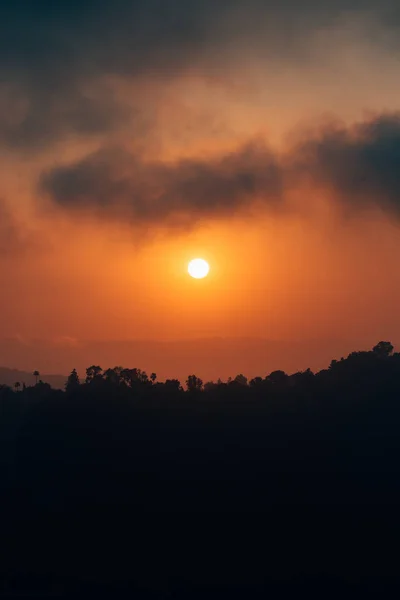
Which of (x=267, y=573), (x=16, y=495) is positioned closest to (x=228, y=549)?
(x=267, y=573)

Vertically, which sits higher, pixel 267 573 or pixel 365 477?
pixel 365 477

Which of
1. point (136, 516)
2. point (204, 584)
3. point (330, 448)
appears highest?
point (330, 448)

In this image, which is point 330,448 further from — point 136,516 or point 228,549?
point 136,516

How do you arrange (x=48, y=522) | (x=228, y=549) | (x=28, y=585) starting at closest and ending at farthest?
1. (x=28, y=585)
2. (x=228, y=549)
3. (x=48, y=522)

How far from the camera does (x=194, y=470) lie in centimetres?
19762

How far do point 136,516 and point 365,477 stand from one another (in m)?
61.0

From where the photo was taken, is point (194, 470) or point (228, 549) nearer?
point (228, 549)

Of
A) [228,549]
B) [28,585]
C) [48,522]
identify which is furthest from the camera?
[48,522]

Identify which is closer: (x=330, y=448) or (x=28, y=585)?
(x=28, y=585)

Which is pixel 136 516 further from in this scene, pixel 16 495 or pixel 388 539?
pixel 388 539

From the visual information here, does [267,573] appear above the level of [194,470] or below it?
below

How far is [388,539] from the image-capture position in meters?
169

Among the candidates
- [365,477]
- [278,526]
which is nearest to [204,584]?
[278,526]

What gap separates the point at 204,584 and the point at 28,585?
132ft
